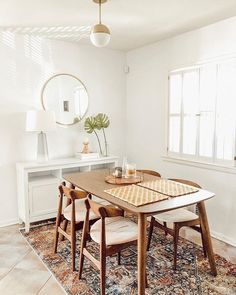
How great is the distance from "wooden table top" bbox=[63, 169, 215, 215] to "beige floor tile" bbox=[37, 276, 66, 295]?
812 mm

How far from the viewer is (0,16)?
277 centimetres

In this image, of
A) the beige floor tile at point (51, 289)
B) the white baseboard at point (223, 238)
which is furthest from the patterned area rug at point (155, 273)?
the white baseboard at point (223, 238)

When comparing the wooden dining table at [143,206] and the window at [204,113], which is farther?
the window at [204,113]

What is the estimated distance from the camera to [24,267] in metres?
2.49

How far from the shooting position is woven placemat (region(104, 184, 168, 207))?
2035mm

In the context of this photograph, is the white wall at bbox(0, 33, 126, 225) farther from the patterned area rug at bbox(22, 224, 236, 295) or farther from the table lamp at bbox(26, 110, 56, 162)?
the patterned area rug at bbox(22, 224, 236, 295)

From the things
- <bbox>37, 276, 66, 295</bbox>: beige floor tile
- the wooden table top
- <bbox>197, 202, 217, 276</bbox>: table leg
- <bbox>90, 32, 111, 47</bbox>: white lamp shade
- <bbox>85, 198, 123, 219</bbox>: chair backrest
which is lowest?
<bbox>37, 276, 66, 295</bbox>: beige floor tile

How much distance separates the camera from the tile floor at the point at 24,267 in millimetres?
2176

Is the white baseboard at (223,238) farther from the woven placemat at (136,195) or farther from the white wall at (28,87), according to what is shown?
the white wall at (28,87)

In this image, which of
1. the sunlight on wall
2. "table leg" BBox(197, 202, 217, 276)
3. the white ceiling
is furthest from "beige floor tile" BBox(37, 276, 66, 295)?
the sunlight on wall

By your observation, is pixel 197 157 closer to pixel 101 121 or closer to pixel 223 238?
pixel 223 238

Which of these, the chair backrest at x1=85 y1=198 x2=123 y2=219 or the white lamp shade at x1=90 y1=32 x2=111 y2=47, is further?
the white lamp shade at x1=90 y1=32 x2=111 y2=47

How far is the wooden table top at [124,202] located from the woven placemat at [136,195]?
0.13ft

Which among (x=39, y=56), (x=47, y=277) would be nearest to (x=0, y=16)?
(x=39, y=56)
